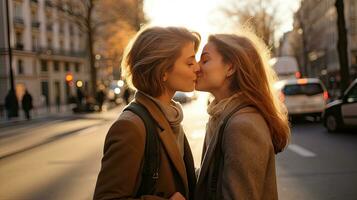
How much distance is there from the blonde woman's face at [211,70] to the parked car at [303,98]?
1673cm

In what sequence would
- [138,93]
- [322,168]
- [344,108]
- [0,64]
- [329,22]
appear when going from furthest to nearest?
[329,22], [0,64], [344,108], [322,168], [138,93]

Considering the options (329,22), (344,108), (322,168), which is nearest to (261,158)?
(322,168)

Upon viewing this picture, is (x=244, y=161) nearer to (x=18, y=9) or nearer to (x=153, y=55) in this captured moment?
(x=153, y=55)

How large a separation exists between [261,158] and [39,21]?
2343 inches

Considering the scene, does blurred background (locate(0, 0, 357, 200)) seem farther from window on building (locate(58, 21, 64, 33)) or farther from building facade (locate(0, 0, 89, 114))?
window on building (locate(58, 21, 64, 33))

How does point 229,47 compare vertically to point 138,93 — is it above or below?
above

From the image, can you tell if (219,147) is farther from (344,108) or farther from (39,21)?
(39,21)

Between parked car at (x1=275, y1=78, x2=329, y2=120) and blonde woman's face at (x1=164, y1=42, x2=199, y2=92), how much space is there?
16.8 meters

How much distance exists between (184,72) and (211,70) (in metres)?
0.14

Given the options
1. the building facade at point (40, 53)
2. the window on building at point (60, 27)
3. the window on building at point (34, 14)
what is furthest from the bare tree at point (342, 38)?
the window on building at point (60, 27)

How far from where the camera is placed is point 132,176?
211 centimetres

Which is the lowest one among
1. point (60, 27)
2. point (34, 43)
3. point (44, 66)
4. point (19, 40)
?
point (44, 66)

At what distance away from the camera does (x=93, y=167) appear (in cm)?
995

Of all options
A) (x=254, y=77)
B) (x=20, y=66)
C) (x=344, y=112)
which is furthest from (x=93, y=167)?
(x=20, y=66)
